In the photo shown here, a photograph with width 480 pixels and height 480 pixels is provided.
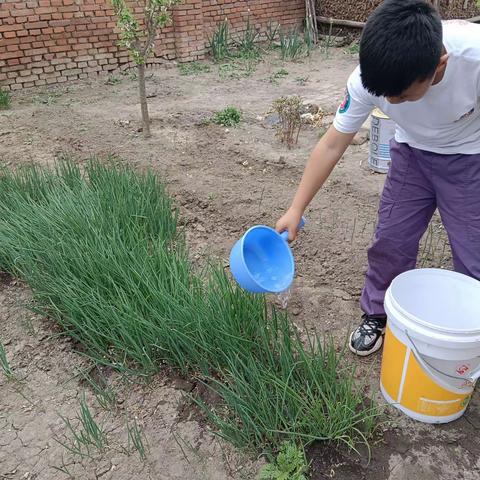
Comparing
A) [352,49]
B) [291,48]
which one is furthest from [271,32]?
[352,49]

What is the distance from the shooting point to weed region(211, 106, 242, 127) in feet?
15.8

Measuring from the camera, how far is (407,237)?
79.5 inches

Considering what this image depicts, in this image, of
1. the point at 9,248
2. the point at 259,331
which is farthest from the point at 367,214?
the point at 9,248

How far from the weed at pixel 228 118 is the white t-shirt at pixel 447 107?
10.1 ft

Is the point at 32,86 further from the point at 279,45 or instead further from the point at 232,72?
the point at 279,45

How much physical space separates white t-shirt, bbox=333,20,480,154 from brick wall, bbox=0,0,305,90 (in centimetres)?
542

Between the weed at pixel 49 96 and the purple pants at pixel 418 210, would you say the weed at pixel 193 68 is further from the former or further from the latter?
the purple pants at pixel 418 210

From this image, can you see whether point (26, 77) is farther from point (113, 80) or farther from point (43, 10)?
point (113, 80)

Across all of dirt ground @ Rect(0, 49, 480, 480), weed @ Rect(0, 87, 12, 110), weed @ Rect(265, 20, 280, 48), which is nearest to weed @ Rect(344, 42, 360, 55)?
weed @ Rect(265, 20, 280, 48)

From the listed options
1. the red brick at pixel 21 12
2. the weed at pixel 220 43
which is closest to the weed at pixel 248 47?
the weed at pixel 220 43

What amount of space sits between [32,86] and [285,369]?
582cm

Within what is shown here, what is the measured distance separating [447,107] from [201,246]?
165cm

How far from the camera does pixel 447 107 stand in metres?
1.66

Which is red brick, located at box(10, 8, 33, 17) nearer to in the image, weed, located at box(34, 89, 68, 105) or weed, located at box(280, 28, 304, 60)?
weed, located at box(34, 89, 68, 105)
